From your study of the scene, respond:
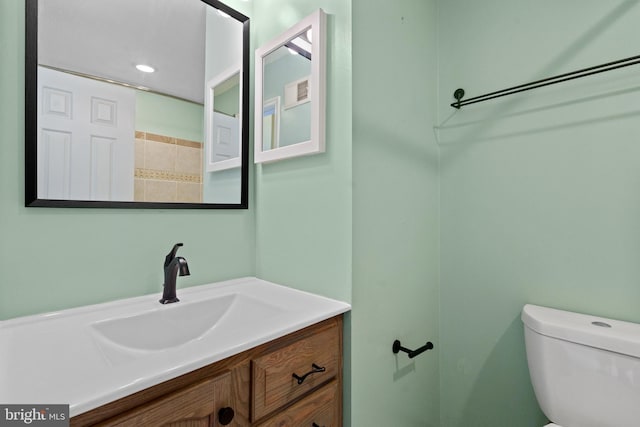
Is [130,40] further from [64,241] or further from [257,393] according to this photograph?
[257,393]

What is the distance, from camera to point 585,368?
2.90ft

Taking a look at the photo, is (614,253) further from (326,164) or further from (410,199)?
(326,164)

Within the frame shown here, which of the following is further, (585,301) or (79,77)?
(585,301)

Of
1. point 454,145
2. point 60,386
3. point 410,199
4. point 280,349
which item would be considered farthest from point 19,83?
point 454,145

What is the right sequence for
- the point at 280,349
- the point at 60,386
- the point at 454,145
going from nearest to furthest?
1. the point at 60,386
2. the point at 280,349
3. the point at 454,145

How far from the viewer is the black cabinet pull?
0.68 metres

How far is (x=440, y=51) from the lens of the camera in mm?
1396

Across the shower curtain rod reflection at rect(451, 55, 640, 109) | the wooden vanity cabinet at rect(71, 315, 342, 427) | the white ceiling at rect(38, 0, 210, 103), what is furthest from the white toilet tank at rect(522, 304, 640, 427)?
the white ceiling at rect(38, 0, 210, 103)

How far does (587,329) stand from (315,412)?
0.85m

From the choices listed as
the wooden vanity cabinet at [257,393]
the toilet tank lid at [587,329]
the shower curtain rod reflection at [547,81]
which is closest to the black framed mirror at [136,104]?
the wooden vanity cabinet at [257,393]

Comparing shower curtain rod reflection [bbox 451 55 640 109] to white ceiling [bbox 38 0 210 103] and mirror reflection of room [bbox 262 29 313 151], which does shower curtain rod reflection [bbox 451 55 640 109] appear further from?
white ceiling [bbox 38 0 210 103]

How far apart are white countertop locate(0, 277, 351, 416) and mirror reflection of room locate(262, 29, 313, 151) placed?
1.95 feet

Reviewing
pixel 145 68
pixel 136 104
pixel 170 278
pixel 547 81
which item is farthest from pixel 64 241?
pixel 547 81

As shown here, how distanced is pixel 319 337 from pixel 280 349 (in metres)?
0.15
